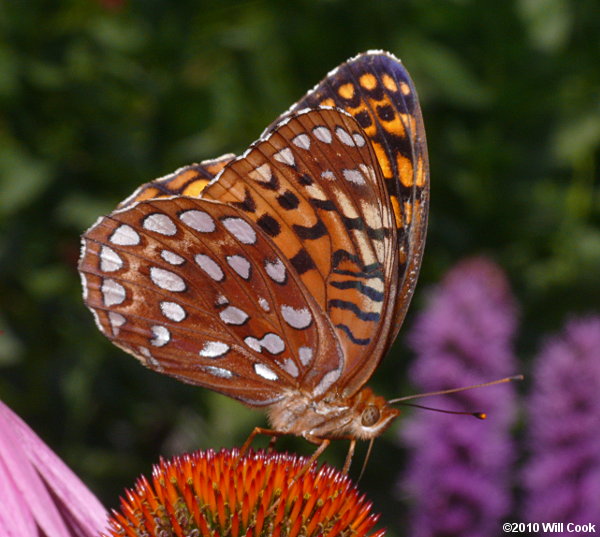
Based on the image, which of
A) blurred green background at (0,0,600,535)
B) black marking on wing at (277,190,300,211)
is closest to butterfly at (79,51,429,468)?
black marking on wing at (277,190,300,211)

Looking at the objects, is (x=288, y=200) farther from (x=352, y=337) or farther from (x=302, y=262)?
(x=352, y=337)

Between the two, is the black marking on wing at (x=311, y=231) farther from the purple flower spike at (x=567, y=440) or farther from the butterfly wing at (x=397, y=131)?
the purple flower spike at (x=567, y=440)

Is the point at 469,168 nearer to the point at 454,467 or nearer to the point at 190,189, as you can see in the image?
the point at 454,467

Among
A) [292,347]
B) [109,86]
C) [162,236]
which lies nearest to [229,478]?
[292,347]

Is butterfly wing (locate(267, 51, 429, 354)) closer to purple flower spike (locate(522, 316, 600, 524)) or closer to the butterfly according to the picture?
the butterfly

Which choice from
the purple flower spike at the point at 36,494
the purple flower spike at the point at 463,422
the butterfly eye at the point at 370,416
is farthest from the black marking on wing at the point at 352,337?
the purple flower spike at the point at 463,422

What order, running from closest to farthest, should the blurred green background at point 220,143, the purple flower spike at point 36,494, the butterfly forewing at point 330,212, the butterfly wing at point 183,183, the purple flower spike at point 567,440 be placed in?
1. the purple flower spike at point 36,494
2. the butterfly forewing at point 330,212
3. the butterfly wing at point 183,183
4. the purple flower spike at point 567,440
5. the blurred green background at point 220,143

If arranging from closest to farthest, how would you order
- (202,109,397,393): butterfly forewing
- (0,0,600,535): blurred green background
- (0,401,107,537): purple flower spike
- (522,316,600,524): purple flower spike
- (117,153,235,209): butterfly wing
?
(0,401,107,537): purple flower spike
(202,109,397,393): butterfly forewing
(117,153,235,209): butterfly wing
(522,316,600,524): purple flower spike
(0,0,600,535): blurred green background

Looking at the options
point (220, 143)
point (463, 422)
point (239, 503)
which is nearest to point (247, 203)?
point (239, 503)
